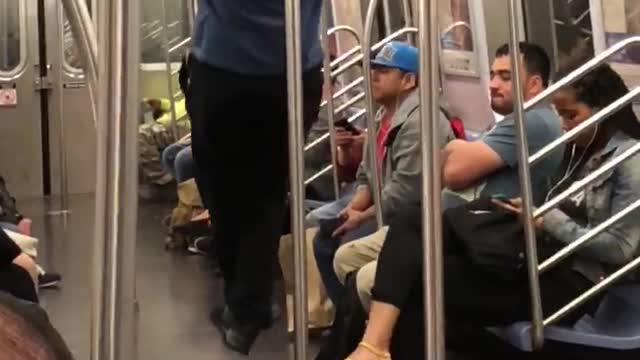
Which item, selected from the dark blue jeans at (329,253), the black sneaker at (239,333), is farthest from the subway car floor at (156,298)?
the dark blue jeans at (329,253)

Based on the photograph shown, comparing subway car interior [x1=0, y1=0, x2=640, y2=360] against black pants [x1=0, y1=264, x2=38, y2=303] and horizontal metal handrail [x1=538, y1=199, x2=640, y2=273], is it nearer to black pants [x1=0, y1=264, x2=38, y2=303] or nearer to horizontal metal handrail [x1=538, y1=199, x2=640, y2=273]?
horizontal metal handrail [x1=538, y1=199, x2=640, y2=273]

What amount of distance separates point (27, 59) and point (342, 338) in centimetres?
580

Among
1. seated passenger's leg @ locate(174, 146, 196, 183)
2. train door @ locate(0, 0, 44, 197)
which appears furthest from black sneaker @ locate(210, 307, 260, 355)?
train door @ locate(0, 0, 44, 197)

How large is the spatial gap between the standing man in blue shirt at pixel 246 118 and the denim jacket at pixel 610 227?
2.45ft

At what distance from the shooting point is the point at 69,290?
471 cm

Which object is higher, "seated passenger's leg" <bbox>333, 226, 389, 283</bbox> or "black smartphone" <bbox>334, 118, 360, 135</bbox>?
"black smartphone" <bbox>334, 118, 360, 135</bbox>

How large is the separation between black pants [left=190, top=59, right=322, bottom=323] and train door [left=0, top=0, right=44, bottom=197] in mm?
5945

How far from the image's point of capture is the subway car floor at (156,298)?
3.60 meters

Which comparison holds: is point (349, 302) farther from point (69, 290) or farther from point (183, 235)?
point (183, 235)

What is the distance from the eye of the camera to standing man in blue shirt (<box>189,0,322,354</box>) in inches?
88.0

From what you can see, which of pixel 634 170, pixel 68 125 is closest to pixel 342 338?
pixel 634 170

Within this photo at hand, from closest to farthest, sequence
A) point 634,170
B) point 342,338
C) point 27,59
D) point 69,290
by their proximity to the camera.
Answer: point 634,170 → point 342,338 → point 69,290 → point 27,59

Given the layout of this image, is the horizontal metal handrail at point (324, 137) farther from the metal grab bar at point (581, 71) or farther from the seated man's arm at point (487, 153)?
the metal grab bar at point (581, 71)

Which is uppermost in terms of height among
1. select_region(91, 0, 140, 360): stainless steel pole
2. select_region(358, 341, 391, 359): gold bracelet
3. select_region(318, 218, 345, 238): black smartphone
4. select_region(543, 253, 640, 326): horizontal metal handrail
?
select_region(91, 0, 140, 360): stainless steel pole
